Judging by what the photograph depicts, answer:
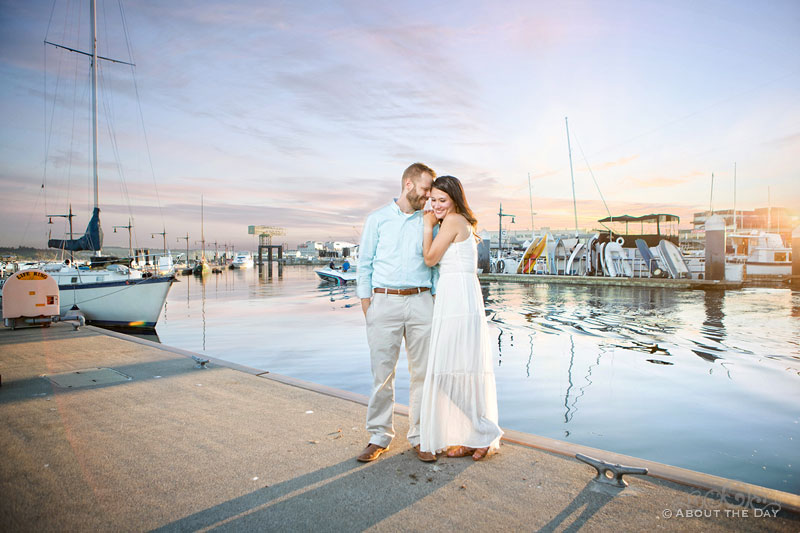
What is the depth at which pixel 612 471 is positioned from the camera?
9.28ft

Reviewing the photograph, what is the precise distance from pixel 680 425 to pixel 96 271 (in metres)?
18.1

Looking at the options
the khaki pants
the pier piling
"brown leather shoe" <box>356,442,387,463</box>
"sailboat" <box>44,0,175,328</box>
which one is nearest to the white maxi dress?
→ the khaki pants

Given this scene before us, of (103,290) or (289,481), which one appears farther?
(103,290)

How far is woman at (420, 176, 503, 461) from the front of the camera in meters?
3.20

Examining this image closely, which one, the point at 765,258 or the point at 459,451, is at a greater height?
the point at 765,258

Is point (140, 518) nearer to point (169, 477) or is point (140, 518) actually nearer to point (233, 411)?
point (169, 477)

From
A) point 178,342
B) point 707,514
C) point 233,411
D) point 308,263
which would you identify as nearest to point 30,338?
point 178,342

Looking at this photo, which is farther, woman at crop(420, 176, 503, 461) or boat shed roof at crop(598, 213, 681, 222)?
boat shed roof at crop(598, 213, 681, 222)

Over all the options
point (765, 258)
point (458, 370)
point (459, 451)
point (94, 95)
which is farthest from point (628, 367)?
point (765, 258)

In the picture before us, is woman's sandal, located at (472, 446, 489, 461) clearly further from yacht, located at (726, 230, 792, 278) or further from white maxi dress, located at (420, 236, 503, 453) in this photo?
yacht, located at (726, 230, 792, 278)

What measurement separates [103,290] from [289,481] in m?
15.3

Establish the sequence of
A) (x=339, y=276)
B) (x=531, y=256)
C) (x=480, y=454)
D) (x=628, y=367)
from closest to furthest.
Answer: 1. (x=480, y=454)
2. (x=628, y=367)
3. (x=531, y=256)
4. (x=339, y=276)

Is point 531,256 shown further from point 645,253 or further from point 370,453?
point 370,453

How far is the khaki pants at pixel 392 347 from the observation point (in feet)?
11.0
